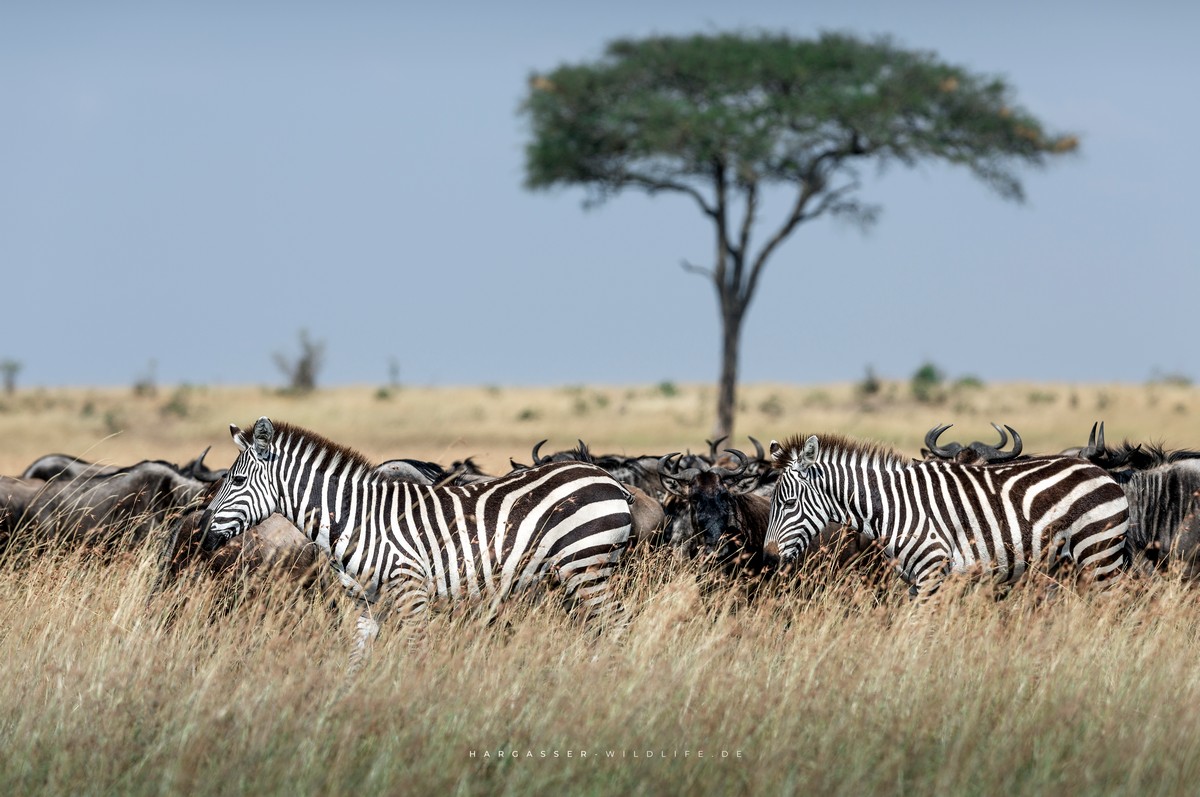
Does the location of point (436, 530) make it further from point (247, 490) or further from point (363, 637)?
point (247, 490)

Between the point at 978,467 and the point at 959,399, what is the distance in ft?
106

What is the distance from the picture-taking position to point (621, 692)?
688 centimetres

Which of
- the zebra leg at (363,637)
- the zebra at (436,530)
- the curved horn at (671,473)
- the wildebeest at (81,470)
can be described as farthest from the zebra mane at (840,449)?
the wildebeest at (81,470)

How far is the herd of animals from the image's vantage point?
318 inches

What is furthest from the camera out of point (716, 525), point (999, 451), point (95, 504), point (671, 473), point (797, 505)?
point (95, 504)

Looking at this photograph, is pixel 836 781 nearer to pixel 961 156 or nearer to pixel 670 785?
pixel 670 785

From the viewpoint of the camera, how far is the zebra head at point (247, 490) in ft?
25.8

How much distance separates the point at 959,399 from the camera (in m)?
40.4

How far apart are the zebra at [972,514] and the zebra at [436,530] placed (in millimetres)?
1430

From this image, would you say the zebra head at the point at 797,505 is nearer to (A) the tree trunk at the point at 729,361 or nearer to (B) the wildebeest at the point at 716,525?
(B) the wildebeest at the point at 716,525

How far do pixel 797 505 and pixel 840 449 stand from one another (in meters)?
0.63

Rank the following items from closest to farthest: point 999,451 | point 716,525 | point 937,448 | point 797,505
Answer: point 797,505 < point 716,525 < point 937,448 < point 999,451

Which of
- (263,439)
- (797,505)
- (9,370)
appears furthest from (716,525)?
(9,370)

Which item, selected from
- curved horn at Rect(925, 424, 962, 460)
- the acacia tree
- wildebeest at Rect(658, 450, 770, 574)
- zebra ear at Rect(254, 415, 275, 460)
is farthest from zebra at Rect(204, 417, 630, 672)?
the acacia tree
